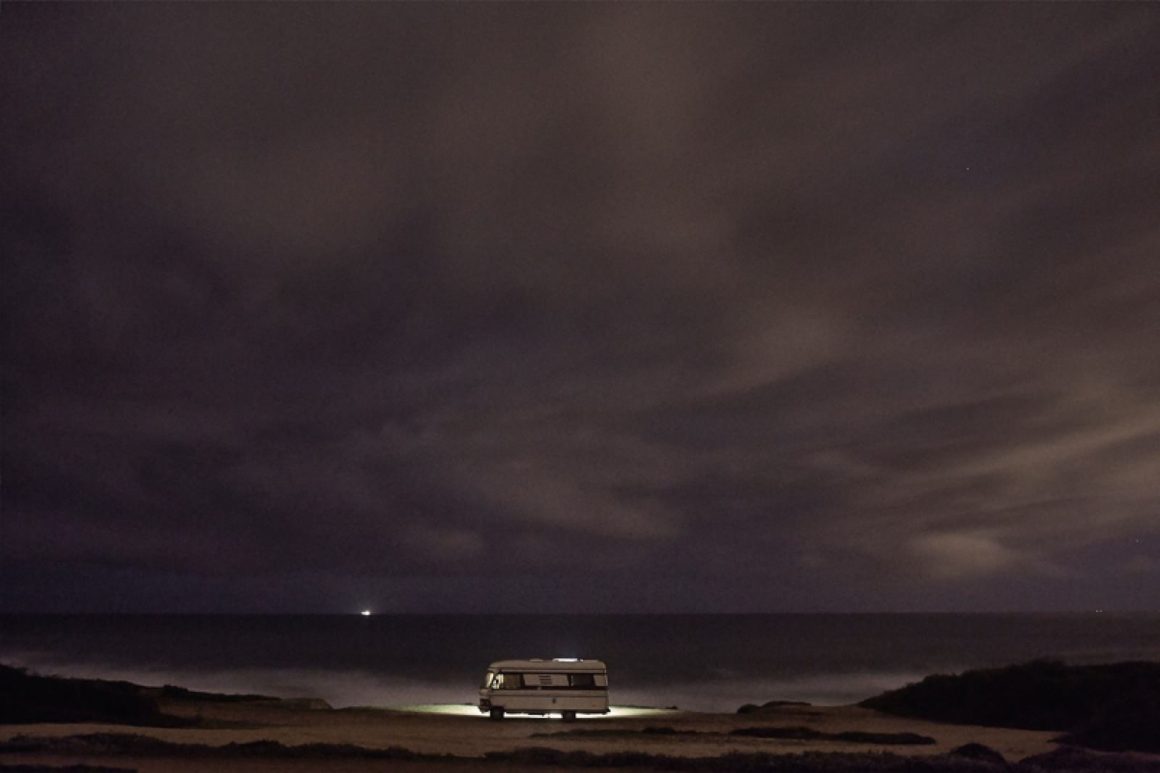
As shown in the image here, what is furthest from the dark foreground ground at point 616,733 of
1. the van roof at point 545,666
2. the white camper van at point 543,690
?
the van roof at point 545,666

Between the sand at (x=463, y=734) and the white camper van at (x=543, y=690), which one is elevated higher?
the white camper van at (x=543, y=690)

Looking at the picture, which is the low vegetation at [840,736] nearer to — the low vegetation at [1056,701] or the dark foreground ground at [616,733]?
the dark foreground ground at [616,733]

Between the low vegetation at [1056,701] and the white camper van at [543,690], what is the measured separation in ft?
63.8

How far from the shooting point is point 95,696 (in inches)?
1674

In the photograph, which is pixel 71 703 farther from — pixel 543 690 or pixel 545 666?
pixel 545 666

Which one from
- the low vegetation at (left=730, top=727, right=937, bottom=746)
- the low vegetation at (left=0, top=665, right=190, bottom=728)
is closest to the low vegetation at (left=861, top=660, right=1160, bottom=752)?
the low vegetation at (left=730, top=727, right=937, bottom=746)

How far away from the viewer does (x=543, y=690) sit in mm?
46188

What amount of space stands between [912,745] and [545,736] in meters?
13.9

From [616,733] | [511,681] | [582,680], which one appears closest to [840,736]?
[616,733]

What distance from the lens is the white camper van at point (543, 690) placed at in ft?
151

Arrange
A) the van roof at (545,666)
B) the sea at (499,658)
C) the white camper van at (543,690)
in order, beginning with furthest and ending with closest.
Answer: the sea at (499,658), the van roof at (545,666), the white camper van at (543,690)

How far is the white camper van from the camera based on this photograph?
46.1 m

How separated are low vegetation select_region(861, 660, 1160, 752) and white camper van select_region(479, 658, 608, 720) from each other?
63.8 feet

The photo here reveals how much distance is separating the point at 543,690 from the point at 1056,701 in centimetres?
2488
